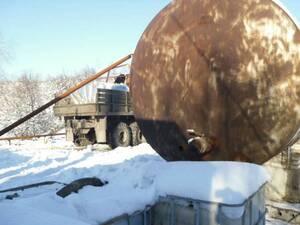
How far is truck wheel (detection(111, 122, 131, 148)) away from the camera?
11508 millimetres

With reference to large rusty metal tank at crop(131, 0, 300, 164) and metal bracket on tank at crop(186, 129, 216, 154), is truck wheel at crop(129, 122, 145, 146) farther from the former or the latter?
metal bracket on tank at crop(186, 129, 216, 154)

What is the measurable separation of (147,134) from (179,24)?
4.56 feet

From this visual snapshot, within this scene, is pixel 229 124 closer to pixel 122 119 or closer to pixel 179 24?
pixel 179 24

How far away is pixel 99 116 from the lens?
1116 cm

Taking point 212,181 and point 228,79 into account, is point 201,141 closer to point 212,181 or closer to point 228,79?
point 212,181

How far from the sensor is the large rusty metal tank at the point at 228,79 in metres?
3.06

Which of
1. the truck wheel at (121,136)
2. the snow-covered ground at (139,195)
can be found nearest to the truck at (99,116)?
the truck wheel at (121,136)

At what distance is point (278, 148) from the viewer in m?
3.23

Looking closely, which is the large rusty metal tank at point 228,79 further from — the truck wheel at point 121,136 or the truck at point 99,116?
the truck wheel at point 121,136

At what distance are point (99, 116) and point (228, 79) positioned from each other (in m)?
8.43

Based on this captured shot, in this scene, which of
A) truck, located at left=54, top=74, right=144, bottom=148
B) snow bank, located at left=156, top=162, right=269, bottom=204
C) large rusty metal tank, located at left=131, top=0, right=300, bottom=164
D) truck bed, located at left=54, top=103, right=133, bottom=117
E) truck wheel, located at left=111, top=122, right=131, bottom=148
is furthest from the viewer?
truck wheel, located at left=111, top=122, right=131, bottom=148

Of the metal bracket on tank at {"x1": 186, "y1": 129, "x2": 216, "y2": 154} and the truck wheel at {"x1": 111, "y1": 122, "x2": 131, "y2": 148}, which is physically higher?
the metal bracket on tank at {"x1": 186, "y1": 129, "x2": 216, "y2": 154}

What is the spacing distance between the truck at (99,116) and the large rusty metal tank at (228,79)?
7.65 m

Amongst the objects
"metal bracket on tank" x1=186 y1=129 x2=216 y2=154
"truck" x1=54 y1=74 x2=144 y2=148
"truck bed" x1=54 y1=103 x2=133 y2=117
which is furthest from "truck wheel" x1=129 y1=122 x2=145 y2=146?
"metal bracket on tank" x1=186 y1=129 x2=216 y2=154
